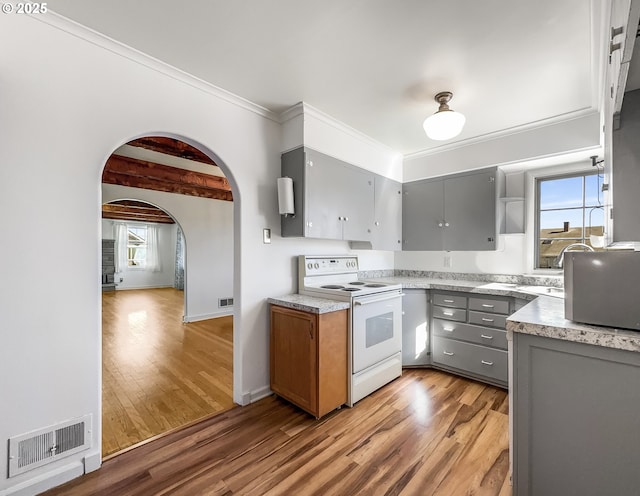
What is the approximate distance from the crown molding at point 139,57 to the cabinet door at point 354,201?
946 millimetres

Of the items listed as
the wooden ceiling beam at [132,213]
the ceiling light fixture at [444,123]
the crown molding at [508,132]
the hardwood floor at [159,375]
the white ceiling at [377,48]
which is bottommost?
the hardwood floor at [159,375]

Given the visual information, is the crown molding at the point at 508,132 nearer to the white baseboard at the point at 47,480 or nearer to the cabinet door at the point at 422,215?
the cabinet door at the point at 422,215

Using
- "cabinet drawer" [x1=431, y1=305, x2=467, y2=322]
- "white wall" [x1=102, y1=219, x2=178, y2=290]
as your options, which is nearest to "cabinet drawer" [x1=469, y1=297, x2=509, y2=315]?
"cabinet drawer" [x1=431, y1=305, x2=467, y2=322]

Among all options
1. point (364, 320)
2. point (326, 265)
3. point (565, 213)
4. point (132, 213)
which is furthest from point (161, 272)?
point (565, 213)

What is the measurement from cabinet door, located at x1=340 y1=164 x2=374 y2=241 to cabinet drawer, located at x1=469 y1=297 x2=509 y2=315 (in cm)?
120

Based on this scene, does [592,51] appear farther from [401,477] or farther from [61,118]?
[61,118]

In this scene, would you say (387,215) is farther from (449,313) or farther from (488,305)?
(488,305)

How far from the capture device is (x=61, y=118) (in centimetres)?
168

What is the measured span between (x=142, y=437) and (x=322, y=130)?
110 inches

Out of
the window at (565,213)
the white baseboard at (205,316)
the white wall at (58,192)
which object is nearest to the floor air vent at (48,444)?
the white wall at (58,192)

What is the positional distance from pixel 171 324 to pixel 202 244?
1.49m

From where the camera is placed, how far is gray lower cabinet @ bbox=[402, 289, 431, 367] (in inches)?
124

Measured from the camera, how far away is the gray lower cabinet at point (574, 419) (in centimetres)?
114

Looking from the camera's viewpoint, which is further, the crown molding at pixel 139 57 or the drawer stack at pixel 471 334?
the drawer stack at pixel 471 334
